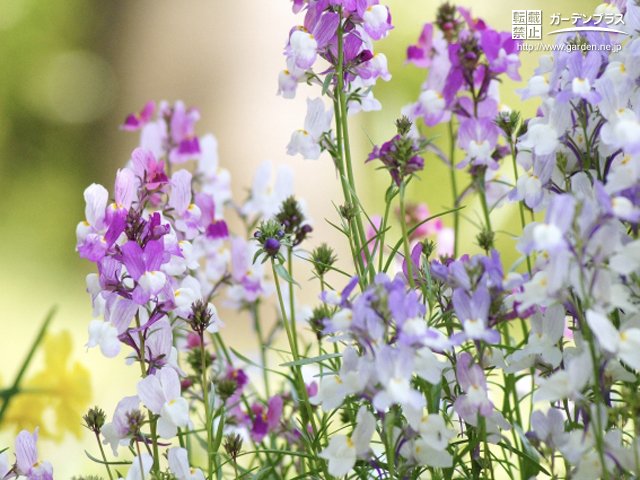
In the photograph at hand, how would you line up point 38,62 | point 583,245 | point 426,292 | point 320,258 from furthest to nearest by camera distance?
point 38,62 → point 320,258 → point 426,292 → point 583,245

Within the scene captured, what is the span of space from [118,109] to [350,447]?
265 cm

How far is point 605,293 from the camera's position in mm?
636

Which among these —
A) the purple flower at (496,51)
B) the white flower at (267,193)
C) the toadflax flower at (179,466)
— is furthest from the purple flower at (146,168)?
the white flower at (267,193)

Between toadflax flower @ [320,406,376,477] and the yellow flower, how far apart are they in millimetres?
634

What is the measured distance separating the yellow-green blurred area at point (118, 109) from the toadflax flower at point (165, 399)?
1.73 m

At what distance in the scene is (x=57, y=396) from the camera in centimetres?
123

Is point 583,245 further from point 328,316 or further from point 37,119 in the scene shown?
point 37,119

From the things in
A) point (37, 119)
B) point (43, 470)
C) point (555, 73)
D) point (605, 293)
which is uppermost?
point (37, 119)

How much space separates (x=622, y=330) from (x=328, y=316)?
1.18 feet

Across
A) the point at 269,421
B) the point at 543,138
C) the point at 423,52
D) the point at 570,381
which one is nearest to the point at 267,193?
the point at 423,52

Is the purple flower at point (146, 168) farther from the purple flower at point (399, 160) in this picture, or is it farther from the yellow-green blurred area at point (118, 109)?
the yellow-green blurred area at point (118, 109)

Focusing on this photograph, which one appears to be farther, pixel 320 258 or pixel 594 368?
pixel 320 258

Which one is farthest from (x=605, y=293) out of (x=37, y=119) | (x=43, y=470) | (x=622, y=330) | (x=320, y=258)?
(x=37, y=119)

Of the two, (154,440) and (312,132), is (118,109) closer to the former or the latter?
(312,132)
